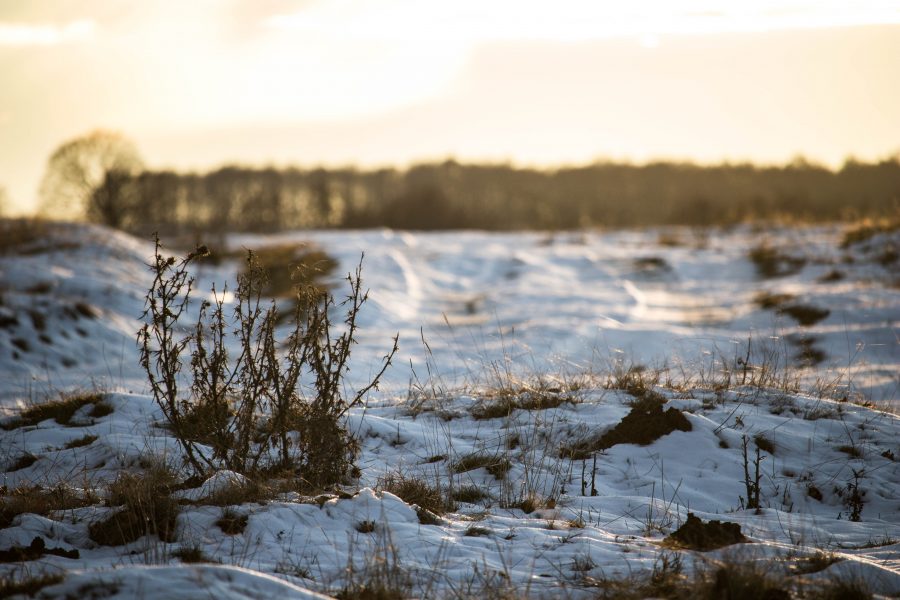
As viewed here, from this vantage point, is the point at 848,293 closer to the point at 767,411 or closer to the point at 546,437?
the point at 767,411

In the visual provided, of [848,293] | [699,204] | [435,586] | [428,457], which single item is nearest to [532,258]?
[848,293]

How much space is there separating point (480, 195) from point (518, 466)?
3883cm

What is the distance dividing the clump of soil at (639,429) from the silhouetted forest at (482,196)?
18.4 m

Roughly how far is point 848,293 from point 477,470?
8.95m

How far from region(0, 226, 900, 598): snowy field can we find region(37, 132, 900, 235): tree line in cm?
1494

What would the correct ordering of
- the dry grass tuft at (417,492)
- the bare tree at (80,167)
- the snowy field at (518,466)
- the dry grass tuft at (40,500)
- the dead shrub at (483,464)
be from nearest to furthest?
the snowy field at (518,466) < the dry grass tuft at (40,500) < the dry grass tuft at (417,492) < the dead shrub at (483,464) < the bare tree at (80,167)

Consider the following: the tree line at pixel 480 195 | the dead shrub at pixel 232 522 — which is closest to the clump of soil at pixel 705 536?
the dead shrub at pixel 232 522

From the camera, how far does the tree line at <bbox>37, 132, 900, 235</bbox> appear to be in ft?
82.6

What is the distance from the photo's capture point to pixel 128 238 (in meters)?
17.0

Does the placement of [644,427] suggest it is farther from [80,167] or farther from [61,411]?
[80,167]

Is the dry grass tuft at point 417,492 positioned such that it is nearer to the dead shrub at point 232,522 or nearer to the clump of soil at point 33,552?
the dead shrub at point 232,522

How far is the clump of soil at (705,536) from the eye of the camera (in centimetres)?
328

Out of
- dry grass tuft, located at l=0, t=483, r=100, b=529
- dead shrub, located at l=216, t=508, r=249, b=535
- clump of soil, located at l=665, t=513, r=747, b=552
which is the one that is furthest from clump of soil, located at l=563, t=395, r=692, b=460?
dry grass tuft, located at l=0, t=483, r=100, b=529

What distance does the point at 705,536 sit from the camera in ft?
10.8
